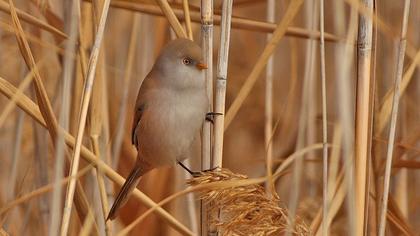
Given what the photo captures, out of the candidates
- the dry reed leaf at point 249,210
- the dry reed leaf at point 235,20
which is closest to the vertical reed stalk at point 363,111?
the dry reed leaf at point 249,210

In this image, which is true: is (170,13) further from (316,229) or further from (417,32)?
(417,32)

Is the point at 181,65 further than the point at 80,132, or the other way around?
the point at 181,65

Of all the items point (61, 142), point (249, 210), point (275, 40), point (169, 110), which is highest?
point (275, 40)

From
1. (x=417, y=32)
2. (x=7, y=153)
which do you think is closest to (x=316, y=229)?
(x=417, y=32)

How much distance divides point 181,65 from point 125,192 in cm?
33

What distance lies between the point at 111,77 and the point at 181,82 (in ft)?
2.73

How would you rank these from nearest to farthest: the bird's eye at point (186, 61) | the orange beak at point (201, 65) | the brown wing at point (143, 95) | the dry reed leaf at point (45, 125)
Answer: the dry reed leaf at point (45, 125)
the orange beak at point (201, 65)
the bird's eye at point (186, 61)
the brown wing at point (143, 95)

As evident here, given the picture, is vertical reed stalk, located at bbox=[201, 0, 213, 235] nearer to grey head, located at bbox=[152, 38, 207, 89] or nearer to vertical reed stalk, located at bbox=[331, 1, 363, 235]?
grey head, located at bbox=[152, 38, 207, 89]

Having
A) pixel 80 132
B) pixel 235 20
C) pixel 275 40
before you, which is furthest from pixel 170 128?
→ pixel 80 132

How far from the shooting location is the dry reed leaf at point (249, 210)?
1169 mm

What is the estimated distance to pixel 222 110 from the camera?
1422mm

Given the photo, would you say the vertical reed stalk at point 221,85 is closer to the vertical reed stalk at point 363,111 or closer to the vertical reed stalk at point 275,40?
the vertical reed stalk at point 275,40

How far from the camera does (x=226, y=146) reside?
304cm

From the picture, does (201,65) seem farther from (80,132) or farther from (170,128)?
(80,132)
